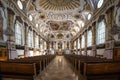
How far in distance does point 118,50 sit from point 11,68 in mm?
7145

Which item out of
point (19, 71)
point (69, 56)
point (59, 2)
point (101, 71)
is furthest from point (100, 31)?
point (19, 71)

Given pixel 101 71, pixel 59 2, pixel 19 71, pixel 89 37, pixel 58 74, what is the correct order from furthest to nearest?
pixel 59 2 < pixel 89 37 < pixel 58 74 < pixel 19 71 < pixel 101 71

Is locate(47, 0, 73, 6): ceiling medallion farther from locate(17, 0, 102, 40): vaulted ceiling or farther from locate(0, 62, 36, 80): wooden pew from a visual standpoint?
locate(0, 62, 36, 80): wooden pew

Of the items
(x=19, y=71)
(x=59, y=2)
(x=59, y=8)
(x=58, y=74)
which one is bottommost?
(x=58, y=74)

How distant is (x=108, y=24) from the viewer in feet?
34.5

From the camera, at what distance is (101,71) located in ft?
16.4

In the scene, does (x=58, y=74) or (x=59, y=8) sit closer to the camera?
(x=58, y=74)

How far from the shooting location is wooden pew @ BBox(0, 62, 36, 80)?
5.06 metres

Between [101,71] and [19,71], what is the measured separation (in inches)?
142

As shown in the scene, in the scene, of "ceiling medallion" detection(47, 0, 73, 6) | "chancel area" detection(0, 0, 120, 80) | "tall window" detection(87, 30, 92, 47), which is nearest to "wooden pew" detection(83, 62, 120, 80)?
"chancel area" detection(0, 0, 120, 80)

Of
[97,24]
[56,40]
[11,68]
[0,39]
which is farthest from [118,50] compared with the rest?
[56,40]

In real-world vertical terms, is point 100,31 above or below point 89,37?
above

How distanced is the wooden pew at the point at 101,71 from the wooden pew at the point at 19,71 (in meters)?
2.28

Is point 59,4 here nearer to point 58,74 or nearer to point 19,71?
point 58,74
